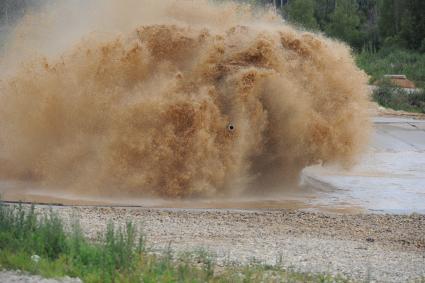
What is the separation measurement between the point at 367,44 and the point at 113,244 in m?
53.0

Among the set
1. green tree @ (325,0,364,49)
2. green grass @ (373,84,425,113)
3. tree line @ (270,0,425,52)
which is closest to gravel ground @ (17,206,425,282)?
green grass @ (373,84,425,113)

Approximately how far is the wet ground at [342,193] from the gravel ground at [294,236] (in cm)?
102

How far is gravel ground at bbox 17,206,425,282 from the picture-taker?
8.91m

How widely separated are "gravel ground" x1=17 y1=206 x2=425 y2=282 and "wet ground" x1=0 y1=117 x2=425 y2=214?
1.02 m

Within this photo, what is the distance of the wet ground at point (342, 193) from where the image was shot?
1376 centimetres

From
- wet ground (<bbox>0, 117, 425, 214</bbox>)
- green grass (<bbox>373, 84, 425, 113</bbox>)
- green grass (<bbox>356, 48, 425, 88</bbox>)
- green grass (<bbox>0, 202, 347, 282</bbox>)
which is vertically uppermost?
green grass (<bbox>356, 48, 425, 88</bbox>)

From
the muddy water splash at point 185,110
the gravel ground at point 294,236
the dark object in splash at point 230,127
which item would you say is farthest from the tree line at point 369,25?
the gravel ground at point 294,236

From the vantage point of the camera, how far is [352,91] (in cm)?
1570

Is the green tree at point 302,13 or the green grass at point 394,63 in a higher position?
the green tree at point 302,13

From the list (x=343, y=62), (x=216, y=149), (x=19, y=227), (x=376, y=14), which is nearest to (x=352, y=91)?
(x=343, y=62)

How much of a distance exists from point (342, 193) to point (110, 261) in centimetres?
841

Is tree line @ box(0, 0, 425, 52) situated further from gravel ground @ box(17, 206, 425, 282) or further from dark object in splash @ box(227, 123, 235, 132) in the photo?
gravel ground @ box(17, 206, 425, 282)

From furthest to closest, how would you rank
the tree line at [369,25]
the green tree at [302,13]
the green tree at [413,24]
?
1. the green tree at [413,24]
2. the tree line at [369,25]
3. the green tree at [302,13]

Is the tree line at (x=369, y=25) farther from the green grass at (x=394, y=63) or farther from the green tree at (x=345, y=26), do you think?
the green grass at (x=394, y=63)
